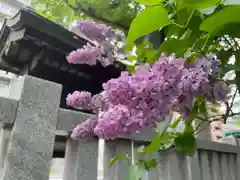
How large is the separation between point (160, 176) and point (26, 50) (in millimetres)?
549

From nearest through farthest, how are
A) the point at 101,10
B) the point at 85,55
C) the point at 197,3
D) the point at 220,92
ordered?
the point at 197,3
the point at 220,92
the point at 85,55
the point at 101,10

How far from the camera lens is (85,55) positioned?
0.53 metres

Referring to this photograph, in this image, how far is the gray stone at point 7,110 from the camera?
1.60ft

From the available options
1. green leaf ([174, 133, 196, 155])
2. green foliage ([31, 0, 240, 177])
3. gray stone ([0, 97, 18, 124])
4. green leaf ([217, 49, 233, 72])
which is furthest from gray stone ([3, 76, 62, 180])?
green leaf ([217, 49, 233, 72])

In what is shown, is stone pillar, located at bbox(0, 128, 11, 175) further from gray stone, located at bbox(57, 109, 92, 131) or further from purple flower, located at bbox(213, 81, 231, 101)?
purple flower, located at bbox(213, 81, 231, 101)

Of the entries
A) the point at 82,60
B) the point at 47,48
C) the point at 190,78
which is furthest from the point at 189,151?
the point at 47,48

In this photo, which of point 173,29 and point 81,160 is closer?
point 173,29

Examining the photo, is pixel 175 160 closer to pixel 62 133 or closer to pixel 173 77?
pixel 62 133

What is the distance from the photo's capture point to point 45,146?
51 centimetres

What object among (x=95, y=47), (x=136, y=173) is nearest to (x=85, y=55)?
(x=95, y=47)

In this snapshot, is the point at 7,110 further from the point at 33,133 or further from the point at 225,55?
the point at 225,55

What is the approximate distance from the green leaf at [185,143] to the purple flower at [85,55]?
0.84 ft

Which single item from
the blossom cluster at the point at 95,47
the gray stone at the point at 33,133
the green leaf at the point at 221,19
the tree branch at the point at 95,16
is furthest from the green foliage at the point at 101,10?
the green leaf at the point at 221,19

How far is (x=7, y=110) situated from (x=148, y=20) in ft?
1.15
